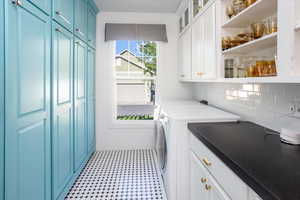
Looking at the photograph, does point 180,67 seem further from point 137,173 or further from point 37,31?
point 37,31

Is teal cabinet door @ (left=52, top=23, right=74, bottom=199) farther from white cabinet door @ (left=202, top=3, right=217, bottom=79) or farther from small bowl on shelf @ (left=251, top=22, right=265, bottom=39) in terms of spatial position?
small bowl on shelf @ (left=251, top=22, right=265, bottom=39)

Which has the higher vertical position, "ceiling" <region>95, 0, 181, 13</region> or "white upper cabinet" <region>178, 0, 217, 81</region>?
"ceiling" <region>95, 0, 181, 13</region>

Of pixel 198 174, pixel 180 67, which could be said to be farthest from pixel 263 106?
pixel 180 67

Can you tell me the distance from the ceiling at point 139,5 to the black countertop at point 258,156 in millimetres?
2210

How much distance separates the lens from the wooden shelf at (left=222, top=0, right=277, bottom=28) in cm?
124

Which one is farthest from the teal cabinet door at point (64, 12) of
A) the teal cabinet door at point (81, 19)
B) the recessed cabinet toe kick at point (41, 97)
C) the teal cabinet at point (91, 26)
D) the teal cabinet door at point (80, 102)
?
the teal cabinet at point (91, 26)

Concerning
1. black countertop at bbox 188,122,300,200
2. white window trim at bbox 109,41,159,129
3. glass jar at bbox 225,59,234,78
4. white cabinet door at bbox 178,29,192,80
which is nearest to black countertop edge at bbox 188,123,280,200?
black countertop at bbox 188,122,300,200

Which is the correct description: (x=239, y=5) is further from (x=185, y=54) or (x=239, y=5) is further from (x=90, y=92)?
(x=90, y=92)

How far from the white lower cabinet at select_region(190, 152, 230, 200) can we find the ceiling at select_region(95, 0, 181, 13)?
2357 millimetres

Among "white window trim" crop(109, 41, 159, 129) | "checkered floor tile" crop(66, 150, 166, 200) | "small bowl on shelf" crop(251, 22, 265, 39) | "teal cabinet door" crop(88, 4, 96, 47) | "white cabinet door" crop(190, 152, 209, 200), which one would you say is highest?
"teal cabinet door" crop(88, 4, 96, 47)

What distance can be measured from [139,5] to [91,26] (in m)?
0.80

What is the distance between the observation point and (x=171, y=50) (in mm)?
3570

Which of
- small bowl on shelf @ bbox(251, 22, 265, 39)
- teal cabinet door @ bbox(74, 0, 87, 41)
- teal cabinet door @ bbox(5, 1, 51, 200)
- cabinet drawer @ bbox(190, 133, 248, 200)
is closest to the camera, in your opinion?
cabinet drawer @ bbox(190, 133, 248, 200)

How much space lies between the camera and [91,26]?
3.06 m
